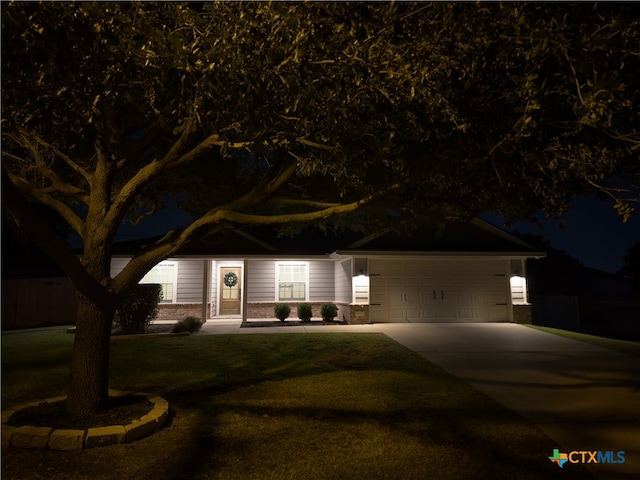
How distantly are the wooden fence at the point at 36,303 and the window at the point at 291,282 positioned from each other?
858 centimetres

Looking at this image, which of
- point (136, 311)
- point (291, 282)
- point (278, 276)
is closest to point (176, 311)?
point (136, 311)

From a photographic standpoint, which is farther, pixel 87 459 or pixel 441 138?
pixel 441 138

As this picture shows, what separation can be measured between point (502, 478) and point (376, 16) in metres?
5.07

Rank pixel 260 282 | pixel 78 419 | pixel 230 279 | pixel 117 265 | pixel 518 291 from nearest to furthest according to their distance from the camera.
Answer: pixel 78 419
pixel 518 291
pixel 117 265
pixel 260 282
pixel 230 279

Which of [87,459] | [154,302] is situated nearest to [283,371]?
[87,459]

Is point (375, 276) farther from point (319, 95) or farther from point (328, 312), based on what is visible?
point (319, 95)

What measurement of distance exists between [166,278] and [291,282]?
16.7 feet

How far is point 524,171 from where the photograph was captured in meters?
6.50

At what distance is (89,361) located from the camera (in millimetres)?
5602

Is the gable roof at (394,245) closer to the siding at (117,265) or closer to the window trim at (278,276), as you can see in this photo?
the siding at (117,265)

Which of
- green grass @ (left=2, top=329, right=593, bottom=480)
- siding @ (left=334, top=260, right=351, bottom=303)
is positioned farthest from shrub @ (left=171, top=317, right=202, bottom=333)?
siding @ (left=334, top=260, right=351, bottom=303)

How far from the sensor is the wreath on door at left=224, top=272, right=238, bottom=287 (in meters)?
19.8

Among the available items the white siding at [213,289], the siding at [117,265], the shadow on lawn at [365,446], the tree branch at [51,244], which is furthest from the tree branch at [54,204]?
the white siding at [213,289]

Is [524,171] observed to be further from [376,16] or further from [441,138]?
[376,16]
